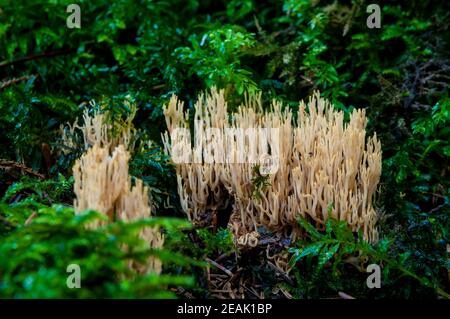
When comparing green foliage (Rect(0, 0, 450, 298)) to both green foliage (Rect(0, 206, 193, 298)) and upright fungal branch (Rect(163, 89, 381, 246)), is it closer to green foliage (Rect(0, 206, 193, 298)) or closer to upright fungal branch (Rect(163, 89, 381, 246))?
upright fungal branch (Rect(163, 89, 381, 246))

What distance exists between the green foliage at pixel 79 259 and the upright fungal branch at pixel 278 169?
675 mm

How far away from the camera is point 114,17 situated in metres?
3.43

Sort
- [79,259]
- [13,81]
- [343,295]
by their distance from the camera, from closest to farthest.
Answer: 1. [79,259]
2. [343,295]
3. [13,81]

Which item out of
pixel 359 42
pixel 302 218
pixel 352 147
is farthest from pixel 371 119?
pixel 302 218

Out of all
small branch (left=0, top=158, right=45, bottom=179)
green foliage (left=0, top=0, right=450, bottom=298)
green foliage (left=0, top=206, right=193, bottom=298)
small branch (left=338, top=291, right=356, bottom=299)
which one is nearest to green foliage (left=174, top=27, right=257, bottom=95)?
green foliage (left=0, top=0, right=450, bottom=298)

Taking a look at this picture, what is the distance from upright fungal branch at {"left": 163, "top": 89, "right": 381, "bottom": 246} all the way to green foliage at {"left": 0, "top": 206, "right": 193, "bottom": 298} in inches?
26.6

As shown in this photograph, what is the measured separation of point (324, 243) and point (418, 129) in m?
1.09

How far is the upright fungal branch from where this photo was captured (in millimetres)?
2221

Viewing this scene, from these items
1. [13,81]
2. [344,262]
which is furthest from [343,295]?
[13,81]

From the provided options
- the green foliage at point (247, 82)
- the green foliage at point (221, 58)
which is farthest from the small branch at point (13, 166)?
the green foliage at point (221, 58)

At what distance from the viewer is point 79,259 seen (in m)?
1.64

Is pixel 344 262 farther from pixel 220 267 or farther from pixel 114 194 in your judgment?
pixel 114 194

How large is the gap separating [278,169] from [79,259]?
3.24 feet
